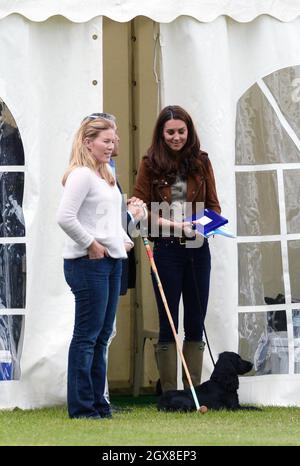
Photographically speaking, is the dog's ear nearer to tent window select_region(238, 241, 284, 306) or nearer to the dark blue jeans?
the dark blue jeans

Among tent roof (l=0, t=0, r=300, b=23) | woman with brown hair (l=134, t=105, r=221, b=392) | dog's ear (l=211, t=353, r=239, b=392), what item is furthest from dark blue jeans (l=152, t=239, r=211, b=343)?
tent roof (l=0, t=0, r=300, b=23)

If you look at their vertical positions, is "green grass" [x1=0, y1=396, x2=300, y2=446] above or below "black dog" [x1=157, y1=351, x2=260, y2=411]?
below

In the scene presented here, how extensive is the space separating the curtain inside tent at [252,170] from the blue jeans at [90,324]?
2.98 feet

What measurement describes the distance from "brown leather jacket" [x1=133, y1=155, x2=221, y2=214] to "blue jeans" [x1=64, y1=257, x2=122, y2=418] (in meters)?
0.66

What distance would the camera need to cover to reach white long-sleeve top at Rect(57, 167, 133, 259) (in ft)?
20.4

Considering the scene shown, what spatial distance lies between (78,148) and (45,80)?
817mm

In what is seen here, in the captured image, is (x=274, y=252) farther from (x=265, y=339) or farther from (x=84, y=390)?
(x=84, y=390)

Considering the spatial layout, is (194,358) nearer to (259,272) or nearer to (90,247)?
(259,272)

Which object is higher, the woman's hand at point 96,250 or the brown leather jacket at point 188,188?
the brown leather jacket at point 188,188

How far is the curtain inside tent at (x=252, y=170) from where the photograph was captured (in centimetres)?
719

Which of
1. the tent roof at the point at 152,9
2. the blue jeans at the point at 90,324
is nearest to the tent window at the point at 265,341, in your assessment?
the blue jeans at the point at 90,324

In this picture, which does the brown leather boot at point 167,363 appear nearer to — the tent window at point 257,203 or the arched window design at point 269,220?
the arched window design at point 269,220

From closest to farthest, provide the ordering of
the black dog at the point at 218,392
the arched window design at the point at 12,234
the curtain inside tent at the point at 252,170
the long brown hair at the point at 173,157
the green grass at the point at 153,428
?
the green grass at the point at 153,428 < the black dog at the point at 218,392 < the long brown hair at the point at 173,157 < the arched window design at the point at 12,234 < the curtain inside tent at the point at 252,170
